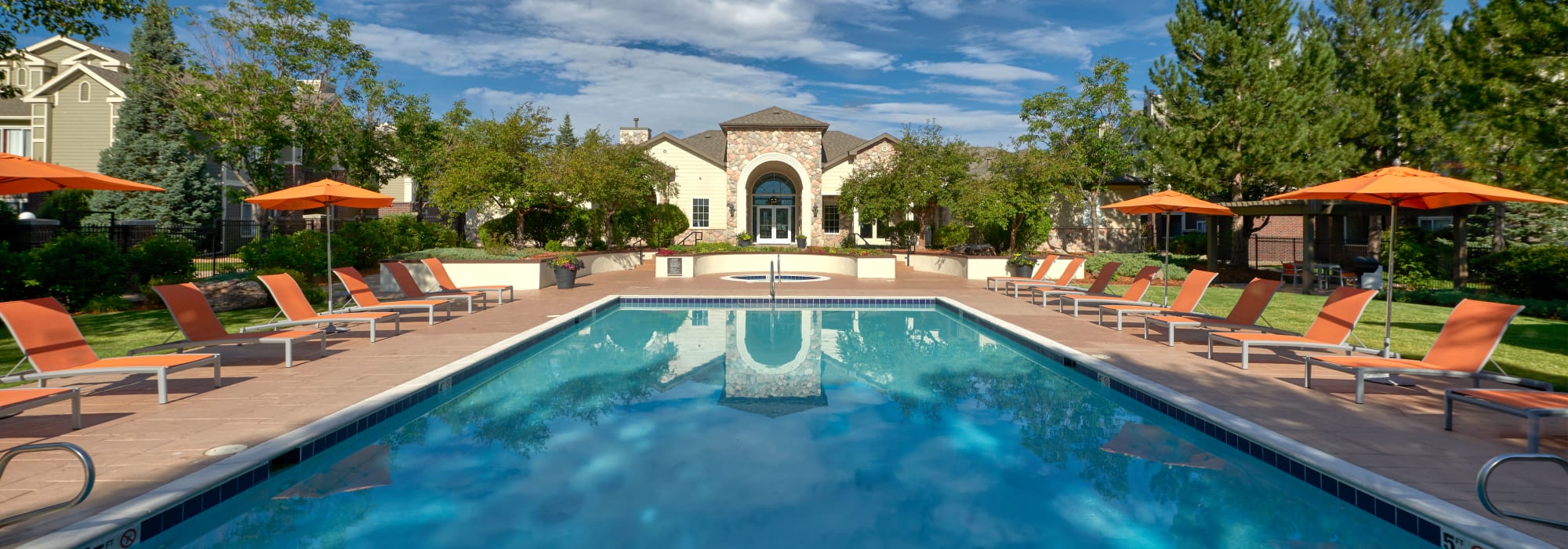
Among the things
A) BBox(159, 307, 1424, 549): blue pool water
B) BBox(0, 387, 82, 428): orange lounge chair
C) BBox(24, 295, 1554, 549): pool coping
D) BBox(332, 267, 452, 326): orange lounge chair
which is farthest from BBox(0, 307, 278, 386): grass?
BBox(159, 307, 1424, 549): blue pool water

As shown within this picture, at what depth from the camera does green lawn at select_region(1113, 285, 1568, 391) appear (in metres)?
8.17

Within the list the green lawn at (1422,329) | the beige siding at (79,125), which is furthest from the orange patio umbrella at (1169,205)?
the beige siding at (79,125)

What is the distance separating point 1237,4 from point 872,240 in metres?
16.4

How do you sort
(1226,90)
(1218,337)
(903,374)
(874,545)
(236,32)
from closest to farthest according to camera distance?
(874,545)
(1218,337)
(903,374)
(236,32)
(1226,90)

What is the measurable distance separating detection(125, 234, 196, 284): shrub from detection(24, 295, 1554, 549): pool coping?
10113 millimetres

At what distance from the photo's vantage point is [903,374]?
8.82 metres

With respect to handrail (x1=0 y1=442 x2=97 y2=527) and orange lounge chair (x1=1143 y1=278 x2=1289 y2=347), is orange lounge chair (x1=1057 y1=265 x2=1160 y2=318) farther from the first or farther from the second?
handrail (x1=0 y1=442 x2=97 y2=527)

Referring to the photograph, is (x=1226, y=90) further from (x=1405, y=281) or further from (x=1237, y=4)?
(x=1405, y=281)

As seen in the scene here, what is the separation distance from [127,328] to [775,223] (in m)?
27.8

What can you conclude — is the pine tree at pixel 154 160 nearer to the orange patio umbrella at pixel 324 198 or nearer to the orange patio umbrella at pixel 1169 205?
the orange patio umbrella at pixel 324 198

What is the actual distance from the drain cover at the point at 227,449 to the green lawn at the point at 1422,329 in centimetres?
1074

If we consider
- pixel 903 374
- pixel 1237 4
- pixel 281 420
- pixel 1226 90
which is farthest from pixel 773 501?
pixel 1237 4

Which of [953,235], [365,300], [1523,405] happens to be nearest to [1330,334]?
[1523,405]

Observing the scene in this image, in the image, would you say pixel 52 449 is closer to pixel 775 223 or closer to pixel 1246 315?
pixel 1246 315
